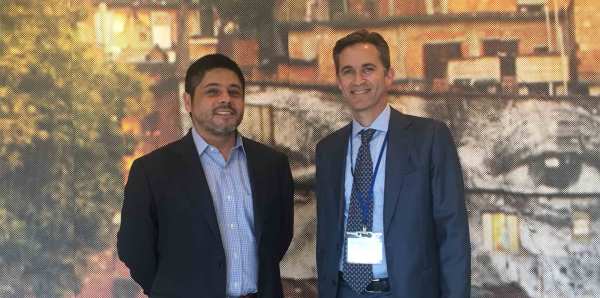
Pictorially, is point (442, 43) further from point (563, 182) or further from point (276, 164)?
point (276, 164)

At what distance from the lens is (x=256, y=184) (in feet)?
6.67

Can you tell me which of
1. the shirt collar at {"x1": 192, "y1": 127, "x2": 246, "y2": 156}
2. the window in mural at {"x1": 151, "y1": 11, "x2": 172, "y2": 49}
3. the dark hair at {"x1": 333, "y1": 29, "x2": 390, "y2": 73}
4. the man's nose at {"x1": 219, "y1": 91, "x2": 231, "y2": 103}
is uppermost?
the window in mural at {"x1": 151, "y1": 11, "x2": 172, "y2": 49}

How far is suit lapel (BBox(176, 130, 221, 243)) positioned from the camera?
1.90 metres

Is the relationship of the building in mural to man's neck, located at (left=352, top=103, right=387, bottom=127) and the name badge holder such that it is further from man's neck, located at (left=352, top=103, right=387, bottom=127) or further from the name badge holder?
the name badge holder

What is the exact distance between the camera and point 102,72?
2.88m

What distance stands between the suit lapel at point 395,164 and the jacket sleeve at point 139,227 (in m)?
0.82

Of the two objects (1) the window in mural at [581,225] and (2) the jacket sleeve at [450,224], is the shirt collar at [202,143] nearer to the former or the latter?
A: (2) the jacket sleeve at [450,224]

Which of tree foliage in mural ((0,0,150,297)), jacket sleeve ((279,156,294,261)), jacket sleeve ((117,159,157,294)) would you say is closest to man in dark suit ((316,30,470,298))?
jacket sleeve ((279,156,294,261))

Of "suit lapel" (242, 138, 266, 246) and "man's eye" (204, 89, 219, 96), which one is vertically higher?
"man's eye" (204, 89, 219, 96)

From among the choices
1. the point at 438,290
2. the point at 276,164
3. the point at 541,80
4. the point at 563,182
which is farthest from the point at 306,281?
the point at 541,80

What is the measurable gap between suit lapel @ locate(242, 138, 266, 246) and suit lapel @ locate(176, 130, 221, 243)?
0.15 metres

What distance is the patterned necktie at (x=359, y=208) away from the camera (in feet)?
6.14

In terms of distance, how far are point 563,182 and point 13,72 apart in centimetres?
282

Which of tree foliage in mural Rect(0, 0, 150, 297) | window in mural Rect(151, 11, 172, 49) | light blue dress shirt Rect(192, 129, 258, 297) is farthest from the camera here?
window in mural Rect(151, 11, 172, 49)
